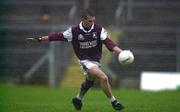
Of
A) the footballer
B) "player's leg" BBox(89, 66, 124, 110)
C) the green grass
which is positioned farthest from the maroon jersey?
the green grass

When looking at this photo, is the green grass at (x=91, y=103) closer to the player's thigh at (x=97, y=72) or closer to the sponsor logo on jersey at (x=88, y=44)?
the player's thigh at (x=97, y=72)

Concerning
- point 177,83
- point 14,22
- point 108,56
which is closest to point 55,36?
point 177,83

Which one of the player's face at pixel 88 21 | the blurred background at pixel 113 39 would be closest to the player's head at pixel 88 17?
the player's face at pixel 88 21

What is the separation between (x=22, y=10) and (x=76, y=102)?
1906 centimetres

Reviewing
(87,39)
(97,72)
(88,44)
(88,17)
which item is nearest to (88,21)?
(88,17)

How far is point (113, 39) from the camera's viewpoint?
28781mm

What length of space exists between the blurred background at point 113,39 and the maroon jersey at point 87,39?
14095mm

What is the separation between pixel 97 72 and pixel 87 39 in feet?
2.60

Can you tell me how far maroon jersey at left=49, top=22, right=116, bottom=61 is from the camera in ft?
40.4

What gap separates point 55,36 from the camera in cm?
1263

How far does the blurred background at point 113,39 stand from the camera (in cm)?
2764

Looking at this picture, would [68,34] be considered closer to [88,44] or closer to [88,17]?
[88,44]

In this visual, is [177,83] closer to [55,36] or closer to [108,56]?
[108,56]

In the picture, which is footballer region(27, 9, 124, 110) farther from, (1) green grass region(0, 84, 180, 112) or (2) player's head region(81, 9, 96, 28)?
(1) green grass region(0, 84, 180, 112)
